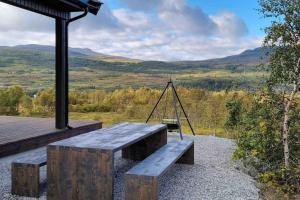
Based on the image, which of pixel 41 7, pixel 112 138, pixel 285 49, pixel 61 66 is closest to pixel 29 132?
pixel 61 66

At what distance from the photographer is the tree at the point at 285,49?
202 inches

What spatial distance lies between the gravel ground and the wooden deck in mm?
268

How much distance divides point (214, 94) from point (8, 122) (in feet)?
21.1

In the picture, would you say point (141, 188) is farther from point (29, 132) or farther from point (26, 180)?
point (29, 132)

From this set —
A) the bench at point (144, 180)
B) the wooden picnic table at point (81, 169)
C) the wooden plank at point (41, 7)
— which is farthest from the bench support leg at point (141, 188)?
→ the wooden plank at point (41, 7)

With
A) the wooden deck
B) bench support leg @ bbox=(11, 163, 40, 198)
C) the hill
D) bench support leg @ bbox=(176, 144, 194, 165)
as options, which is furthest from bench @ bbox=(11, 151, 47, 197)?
the hill

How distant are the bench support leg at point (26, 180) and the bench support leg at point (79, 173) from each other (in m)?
0.28

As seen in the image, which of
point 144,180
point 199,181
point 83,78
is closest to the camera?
point 144,180

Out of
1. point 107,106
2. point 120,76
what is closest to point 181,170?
point 107,106

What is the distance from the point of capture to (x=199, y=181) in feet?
17.7

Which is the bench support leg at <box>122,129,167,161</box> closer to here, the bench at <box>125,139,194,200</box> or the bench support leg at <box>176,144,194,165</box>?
the bench support leg at <box>176,144,194,165</box>

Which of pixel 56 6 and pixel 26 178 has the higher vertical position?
pixel 56 6

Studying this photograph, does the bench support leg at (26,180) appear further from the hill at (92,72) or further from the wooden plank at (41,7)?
the hill at (92,72)

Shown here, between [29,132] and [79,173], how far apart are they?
3661 millimetres
